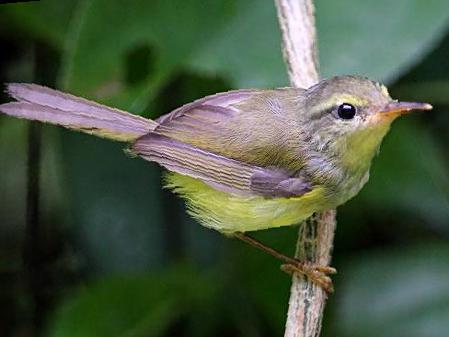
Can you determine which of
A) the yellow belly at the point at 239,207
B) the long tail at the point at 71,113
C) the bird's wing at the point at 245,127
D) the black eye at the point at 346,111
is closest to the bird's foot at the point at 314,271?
the yellow belly at the point at 239,207

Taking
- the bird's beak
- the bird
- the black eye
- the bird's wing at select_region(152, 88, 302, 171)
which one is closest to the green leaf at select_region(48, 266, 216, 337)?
the bird

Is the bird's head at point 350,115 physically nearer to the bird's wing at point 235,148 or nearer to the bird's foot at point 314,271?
the bird's wing at point 235,148

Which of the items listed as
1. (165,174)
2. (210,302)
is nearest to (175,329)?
(210,302)

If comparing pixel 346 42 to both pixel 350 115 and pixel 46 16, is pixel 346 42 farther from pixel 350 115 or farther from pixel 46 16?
pixel 46 16

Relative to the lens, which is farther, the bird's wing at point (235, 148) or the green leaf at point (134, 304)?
the green leaf at point (134, 304)

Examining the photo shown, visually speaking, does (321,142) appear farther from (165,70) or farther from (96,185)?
(96,185)

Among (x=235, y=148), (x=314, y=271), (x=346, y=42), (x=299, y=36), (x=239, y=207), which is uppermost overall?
(x=346, y=42)

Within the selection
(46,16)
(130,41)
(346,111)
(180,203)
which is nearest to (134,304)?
(180,203)
